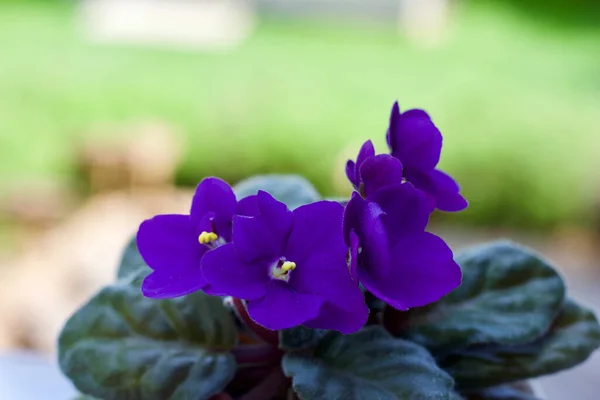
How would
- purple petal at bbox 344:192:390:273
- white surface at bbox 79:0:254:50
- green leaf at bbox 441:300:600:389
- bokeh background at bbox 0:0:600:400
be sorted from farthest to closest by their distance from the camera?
white surface at bbox 79:0:254:50 → bokeh background at bbox 0:0:600:400 → green leaf at bbox 441:300:600:389 → purple petal at bbox 344:192:390:273

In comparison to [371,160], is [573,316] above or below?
below

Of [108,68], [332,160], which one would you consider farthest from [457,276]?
[108,68]

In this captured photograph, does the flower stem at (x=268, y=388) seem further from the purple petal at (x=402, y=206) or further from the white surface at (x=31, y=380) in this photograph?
the white surface at (x=31, y=380)

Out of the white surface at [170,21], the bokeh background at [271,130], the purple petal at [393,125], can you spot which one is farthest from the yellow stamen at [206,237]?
the white surface at [170,21]

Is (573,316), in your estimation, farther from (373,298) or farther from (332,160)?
(332,160)

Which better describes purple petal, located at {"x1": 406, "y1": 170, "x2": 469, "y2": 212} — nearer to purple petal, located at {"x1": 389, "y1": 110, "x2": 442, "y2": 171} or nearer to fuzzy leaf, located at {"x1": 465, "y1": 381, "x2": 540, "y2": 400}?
purple petal, located at {"x1": 389, "y1": 110, "x2": 442, "y2": 171}

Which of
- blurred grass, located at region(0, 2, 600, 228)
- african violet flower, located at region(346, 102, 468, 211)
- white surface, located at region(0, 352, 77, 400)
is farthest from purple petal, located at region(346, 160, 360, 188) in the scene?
blurred grass, located at region(0, 2, 600, 228)

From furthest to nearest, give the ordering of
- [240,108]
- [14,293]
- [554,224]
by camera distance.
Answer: [240,108] < [554,224] < [14,293]
